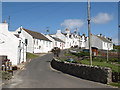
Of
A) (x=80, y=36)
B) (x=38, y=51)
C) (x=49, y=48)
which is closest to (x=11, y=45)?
(x=38, y=51)

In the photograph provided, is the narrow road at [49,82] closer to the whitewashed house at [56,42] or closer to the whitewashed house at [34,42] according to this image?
the whitewashed house at [34,42]

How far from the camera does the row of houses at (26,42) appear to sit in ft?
103

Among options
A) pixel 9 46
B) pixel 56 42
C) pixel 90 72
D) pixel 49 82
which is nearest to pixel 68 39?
pixel 56 42

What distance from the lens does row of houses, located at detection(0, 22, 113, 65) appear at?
31438 mm

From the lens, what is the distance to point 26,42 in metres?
53.3

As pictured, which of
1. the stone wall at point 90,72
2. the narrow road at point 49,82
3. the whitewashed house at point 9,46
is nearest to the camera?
the narrow road at point 49,82

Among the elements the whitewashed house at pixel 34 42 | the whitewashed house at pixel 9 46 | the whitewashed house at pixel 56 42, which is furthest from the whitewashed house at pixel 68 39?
the whitewashed house at pixel 9 46

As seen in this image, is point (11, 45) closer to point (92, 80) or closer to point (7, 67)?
point (7, 67)

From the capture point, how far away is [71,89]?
14.5 m

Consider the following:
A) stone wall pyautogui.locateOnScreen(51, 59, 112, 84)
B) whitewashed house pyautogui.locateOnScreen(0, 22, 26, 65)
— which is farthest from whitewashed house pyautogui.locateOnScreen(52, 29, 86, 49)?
stone wall pyautogui.locateOnScreen(51, 59, 112, 84)

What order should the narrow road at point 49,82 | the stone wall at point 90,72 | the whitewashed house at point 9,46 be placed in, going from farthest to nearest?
the whitewashed house at point 9,46 < the stone wall at point 90,72 < the narrow road at point 49,82

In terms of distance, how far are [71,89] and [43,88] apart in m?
2.21

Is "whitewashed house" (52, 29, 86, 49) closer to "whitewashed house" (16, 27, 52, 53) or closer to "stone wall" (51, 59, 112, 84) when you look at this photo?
"whitewashed house" (16, 27, 52, 53)

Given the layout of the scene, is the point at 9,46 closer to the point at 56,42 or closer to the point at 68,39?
the point at 56,42
